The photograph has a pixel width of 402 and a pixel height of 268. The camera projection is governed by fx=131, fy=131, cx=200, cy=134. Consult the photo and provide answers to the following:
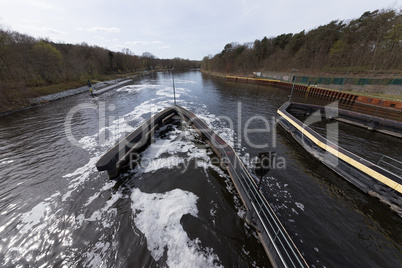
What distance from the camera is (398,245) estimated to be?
567 centimetres

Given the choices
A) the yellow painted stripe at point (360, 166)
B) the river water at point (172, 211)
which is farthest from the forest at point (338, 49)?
the yellow painted stripe at point (360, 166)

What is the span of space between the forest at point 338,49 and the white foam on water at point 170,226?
58.8 meters

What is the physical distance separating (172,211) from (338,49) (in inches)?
2889

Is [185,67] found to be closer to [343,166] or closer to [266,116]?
[266,116]

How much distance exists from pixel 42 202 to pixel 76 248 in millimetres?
4329

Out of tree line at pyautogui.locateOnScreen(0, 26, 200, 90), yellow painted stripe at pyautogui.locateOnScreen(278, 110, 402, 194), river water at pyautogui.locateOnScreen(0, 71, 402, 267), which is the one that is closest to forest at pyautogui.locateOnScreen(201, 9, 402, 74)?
river water at pyautogui.locateOnScreen(0, 71, 402, 267)

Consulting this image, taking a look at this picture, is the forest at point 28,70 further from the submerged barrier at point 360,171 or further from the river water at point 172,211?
the submerged barrier at point 360,171

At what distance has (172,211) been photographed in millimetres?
6926

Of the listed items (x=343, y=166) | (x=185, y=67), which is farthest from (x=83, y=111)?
(x=185, y=67)

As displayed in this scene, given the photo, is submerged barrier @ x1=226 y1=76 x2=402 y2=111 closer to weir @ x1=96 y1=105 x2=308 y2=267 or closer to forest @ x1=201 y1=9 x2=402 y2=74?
weir @ x1=96 y1=105 x2=308 y2=267

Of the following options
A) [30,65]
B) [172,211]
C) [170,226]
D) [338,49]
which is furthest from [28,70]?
[338,49]

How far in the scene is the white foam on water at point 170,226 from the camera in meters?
5.20

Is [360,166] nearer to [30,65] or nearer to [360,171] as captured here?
[360,171]

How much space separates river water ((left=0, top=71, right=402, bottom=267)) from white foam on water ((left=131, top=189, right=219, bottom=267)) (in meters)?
0.04
